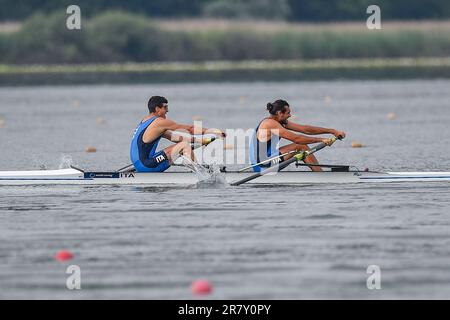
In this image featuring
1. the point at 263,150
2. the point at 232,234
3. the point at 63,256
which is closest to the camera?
the point at 63,256

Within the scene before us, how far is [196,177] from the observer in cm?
2183

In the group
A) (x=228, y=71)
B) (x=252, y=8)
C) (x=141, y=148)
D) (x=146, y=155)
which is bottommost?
(x=146, y=155)

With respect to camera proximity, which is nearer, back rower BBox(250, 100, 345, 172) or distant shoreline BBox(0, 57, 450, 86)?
back rower BBox(250, 100, 345, 172)

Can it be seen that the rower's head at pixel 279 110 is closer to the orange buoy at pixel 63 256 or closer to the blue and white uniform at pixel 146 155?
the blue and white uniform at pixel 146 155

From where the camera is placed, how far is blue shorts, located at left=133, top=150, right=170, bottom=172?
22.0m

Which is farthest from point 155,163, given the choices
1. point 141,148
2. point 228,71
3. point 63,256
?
point 228,71

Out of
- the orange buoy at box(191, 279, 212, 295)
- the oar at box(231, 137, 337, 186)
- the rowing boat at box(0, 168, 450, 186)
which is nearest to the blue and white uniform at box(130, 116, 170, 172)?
the rowing boat at box(0, 168, 450, 186)

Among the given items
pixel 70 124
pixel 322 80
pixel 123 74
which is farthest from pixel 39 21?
pixel 70 124

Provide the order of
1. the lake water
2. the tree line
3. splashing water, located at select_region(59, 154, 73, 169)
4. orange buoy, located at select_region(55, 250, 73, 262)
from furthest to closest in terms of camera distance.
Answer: the tree line → splashing water, located at select_region(59, 154, 73, 169) → orange buoy, located at select_region(55, 250, 73, 262) → the lake water

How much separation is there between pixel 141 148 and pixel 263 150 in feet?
6.16

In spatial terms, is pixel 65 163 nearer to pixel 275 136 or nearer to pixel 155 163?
pixel 155 163

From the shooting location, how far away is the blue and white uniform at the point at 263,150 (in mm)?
22016

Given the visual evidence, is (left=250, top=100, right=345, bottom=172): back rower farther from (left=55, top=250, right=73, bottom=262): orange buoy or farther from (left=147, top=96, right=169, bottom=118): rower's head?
(left=55, top=250, right=73, bottom=262): orange buoy

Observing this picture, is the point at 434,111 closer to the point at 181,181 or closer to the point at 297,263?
the point at 181,181
